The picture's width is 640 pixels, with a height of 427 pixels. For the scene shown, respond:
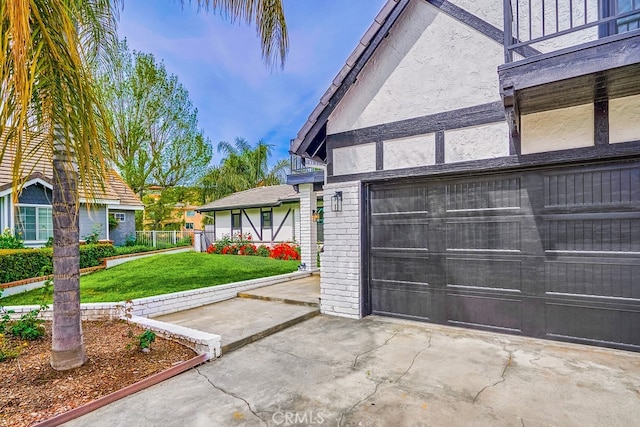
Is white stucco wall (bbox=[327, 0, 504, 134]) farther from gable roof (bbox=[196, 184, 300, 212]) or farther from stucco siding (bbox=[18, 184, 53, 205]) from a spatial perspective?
stucco siding (bbox=[18, 184, 53, 205])

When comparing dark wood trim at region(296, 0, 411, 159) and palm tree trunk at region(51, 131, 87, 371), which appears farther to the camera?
dark wood trim at region(296, 0, 411, 159)

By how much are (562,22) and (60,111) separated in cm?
600

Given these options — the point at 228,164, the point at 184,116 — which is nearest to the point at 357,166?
the point at 184,116

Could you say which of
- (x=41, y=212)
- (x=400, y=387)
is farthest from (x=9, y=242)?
(x=400, y=387)

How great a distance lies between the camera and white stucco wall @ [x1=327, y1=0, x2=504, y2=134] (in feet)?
15.6

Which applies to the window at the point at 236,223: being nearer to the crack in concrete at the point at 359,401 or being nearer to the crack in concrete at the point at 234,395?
the crack in concrete at the point at 234,395

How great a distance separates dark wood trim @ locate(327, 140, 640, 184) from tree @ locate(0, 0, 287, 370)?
368 centimetres

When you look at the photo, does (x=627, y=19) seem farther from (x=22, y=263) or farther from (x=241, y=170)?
(x=241, y=170)

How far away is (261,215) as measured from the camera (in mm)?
19609

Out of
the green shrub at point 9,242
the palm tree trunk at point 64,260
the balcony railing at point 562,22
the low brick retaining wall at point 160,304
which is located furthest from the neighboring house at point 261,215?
the palm tree trunk at point 64,260

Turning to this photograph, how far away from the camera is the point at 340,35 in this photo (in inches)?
368

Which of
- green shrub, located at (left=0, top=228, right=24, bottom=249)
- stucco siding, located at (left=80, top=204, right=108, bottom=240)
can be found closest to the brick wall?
green shrub, located at (left=0, top=228, right=24, bottom=249)

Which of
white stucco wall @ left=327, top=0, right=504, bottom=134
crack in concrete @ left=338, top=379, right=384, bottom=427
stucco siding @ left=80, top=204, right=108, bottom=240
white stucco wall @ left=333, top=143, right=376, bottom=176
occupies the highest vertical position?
white stucco wall @ left=327, top=0, right=504, bottom=134

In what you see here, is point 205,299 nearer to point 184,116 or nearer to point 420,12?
point 420,12
